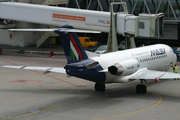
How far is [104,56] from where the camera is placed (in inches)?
1045

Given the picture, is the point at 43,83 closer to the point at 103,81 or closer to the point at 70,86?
the point at 70,86

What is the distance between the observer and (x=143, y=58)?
1160 inches

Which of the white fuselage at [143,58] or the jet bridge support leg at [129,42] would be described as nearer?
the white fuselage at [143,58]

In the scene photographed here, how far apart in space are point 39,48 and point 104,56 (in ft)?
133

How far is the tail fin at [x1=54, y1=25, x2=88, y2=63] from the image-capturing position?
24.9 metres

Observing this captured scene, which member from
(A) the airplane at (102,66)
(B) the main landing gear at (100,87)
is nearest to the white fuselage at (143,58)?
(A) the airplane at (102,66)

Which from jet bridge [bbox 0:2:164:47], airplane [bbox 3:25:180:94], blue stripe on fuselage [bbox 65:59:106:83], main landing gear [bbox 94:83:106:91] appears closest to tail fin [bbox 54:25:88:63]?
airplane [bbox 3:25:180:94]

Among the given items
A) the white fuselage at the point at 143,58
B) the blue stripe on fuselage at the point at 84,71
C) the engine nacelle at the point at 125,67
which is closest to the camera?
the blue stripe on fuselage at the point at 84,71

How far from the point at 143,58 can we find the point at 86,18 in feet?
74.8

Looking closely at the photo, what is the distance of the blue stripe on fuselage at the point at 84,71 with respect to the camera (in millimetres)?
24062

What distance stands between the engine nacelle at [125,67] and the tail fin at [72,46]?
8.67 feet

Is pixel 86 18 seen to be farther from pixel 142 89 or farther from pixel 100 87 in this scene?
→ pixel 142 89

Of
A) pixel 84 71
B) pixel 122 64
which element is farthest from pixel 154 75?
pixel 84 71

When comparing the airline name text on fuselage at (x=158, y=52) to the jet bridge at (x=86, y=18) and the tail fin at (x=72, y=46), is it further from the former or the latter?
the tail fin at (x=72, y=46)
